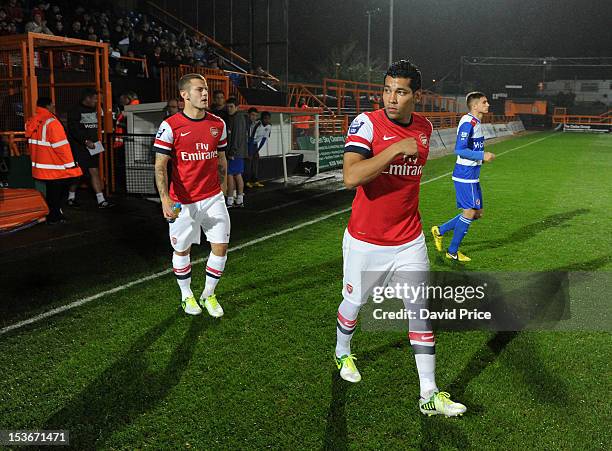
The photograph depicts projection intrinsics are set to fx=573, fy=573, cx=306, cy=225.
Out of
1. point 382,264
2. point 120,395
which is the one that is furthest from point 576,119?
point 120,395

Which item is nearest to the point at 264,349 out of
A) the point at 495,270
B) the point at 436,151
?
the point at 495,270

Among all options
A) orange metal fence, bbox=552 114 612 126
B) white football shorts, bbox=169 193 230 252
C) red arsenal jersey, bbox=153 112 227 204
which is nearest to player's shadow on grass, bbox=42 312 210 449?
white football shorts, bbox=169 193 230 252

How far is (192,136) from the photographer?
526 centimetres

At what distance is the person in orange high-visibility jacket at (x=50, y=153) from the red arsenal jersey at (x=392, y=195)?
24.3ft

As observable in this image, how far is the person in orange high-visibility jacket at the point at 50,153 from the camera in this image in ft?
31.7

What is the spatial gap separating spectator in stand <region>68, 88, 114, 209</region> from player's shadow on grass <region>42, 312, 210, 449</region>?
700cm

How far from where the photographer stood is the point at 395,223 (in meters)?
3.76

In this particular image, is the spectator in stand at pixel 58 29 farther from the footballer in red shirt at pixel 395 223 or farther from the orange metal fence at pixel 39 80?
the footballer in red shirt at pixel 395 223

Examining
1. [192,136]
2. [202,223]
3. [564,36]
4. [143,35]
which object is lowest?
[202,223]

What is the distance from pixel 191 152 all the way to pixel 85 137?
260 inches

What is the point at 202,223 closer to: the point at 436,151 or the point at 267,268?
the point at 267,268

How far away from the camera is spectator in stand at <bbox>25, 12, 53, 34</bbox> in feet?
52.7

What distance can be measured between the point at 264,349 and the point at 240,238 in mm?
4184

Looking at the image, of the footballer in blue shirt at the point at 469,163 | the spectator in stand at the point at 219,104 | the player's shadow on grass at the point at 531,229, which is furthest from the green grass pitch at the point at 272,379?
the spectator in stand at the point at 219,104
